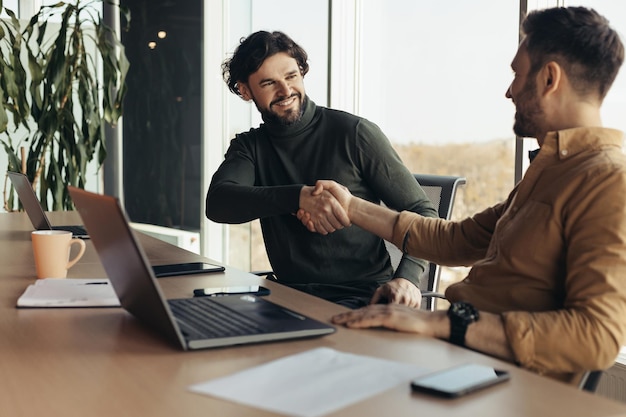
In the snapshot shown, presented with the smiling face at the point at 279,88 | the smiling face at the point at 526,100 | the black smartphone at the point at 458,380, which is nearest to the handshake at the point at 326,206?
the smiling face at the point at 279,88

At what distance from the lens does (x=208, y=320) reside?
132 cm

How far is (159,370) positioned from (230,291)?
1.70 feet

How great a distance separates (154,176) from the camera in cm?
543

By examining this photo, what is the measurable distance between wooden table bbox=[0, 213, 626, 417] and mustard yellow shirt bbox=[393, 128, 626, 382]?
24 cm

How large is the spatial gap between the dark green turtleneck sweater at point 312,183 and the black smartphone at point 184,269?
18.3 inches

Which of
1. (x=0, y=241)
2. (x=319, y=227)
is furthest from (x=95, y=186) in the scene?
(x=319, y=227)

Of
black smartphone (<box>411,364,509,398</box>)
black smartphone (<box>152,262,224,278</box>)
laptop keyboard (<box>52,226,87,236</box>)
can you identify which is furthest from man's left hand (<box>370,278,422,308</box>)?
laptop keyboard (<box>52,226,87,236</box>)

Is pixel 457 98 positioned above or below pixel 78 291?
above

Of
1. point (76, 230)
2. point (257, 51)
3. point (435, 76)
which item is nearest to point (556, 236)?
point (257, 51)

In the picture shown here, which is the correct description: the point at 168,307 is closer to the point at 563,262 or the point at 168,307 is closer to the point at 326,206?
the point at 563,262

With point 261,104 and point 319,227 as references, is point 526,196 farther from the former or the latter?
point 261,104

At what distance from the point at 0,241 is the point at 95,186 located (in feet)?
10.5

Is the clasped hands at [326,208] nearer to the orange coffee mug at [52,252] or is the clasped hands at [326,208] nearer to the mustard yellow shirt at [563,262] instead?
the mustard yellow shirt at [563,262]

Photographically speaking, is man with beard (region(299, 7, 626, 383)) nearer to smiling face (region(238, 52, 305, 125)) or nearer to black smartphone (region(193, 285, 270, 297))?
black smartphone (region(193, 285, 270, 297))
